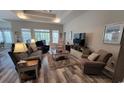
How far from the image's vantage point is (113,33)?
3.13 metres

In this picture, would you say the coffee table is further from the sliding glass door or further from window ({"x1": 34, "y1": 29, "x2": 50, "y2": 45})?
the sliding glass door

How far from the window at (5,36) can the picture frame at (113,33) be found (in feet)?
26.8

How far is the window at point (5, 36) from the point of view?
7934mm

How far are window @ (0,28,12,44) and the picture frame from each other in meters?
8.17

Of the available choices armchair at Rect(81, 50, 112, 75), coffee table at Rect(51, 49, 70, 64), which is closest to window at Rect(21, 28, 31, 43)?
coffee table at Rect(51, 49, 70, 64)

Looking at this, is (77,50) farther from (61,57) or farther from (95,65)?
(95,65)

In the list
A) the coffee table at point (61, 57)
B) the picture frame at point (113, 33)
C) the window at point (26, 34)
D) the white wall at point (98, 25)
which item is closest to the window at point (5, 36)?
the window at point (26, 34)

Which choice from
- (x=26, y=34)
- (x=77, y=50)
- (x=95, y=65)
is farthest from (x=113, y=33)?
(x=26, y=34)

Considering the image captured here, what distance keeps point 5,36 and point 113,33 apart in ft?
30.2

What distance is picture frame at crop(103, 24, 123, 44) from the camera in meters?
2.88

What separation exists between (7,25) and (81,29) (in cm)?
709

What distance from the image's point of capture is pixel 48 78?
2.67 meters
